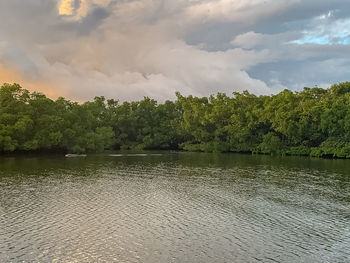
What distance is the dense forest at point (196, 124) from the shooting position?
8444 cm

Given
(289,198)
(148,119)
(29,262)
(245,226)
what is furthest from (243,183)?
(148,119)

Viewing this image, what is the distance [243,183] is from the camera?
42.9 meters

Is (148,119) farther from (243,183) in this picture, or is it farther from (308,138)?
(243,183)

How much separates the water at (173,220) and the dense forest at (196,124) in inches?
1674

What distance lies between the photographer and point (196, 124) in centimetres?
12394

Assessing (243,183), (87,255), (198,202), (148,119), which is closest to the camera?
(87,255)

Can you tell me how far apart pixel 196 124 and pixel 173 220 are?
325 ft

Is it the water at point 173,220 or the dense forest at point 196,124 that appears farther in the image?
the dense forest at point 196,124

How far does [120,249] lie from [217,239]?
18.3ft

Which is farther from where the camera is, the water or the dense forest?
the dense forest

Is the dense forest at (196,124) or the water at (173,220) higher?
the dense forest at (196,124)

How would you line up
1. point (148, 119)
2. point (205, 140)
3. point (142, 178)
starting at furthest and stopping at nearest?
1. point (148, 119)
2. point (205, 140)
3. point (142, 178)

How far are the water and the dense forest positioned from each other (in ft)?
139

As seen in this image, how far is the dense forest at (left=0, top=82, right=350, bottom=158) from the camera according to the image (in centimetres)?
8444
